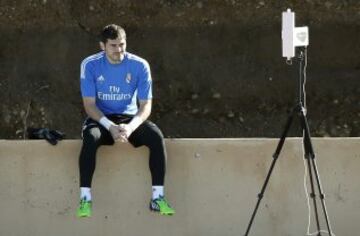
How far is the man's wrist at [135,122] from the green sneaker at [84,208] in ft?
2.10

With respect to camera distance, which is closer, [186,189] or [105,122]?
[105,122]

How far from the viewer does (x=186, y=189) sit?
5.88 meters

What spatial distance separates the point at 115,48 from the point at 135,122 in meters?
0.59

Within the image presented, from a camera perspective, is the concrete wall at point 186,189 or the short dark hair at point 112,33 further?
the concrete wall at point 186,189

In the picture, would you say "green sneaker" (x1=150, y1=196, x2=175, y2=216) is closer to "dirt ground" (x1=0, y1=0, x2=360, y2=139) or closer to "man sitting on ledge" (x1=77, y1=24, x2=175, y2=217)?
"man sitting on ledge" (x1=77, y1=24, x2=175, y2=217)

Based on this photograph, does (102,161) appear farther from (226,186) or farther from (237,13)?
(237,13)

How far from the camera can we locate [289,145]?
5859 millimetres

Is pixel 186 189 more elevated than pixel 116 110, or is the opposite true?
pixel 116 110

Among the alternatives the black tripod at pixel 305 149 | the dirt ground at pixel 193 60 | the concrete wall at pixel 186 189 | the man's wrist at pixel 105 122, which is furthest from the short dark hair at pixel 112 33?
the dirt ground at pixel 193 60

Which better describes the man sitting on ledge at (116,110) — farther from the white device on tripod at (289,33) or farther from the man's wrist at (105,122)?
the white device on tripod at (289,33)

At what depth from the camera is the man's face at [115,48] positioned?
5.60m

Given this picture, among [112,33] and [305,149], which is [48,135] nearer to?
[112,33]

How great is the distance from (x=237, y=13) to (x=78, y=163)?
20.5 ft

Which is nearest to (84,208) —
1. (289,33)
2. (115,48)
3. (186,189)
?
(186,189)
